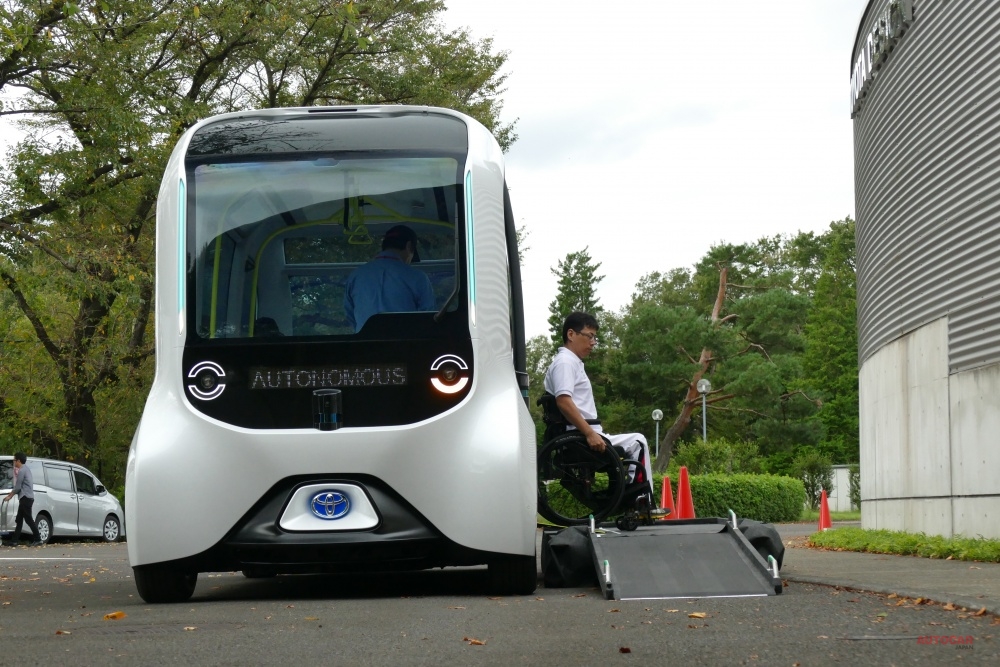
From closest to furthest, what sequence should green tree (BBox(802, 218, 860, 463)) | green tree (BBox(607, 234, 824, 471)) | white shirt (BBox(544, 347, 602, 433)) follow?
white shirt (BBox(544, 347, 602, 433)) → green tree (BBox(607, 234, 824, 471)) → green tree (BBox(802, 218, 860, 463))

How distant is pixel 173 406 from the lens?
297 inches

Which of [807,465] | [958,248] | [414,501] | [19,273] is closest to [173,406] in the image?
[414,501]

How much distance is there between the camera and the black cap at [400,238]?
7750 millimetres

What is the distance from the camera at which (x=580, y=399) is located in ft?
30.8

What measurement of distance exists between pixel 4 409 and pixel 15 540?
937 cm

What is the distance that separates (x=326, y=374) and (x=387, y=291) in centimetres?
58

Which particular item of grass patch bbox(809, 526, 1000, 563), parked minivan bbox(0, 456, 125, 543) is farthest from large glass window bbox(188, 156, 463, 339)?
parked minivan bbox(0, 456, 125, 543)

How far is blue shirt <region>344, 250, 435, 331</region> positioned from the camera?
7668 mm

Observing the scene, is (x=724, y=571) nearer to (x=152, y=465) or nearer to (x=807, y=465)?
(x=152, y=465)

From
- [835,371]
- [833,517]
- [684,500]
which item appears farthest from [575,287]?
[684,500]

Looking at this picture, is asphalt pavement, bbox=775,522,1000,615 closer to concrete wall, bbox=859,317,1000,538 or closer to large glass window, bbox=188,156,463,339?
Result: concrete wall, bbox=859,317,1000,538

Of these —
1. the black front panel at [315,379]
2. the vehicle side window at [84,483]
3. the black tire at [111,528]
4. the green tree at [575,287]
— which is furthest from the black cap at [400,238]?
the green tree at [575,287]

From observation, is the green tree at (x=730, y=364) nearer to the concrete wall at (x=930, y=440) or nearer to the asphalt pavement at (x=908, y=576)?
the concrete wall at (x=930, y=440)

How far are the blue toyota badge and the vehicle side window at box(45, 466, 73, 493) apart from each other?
20.2 m
